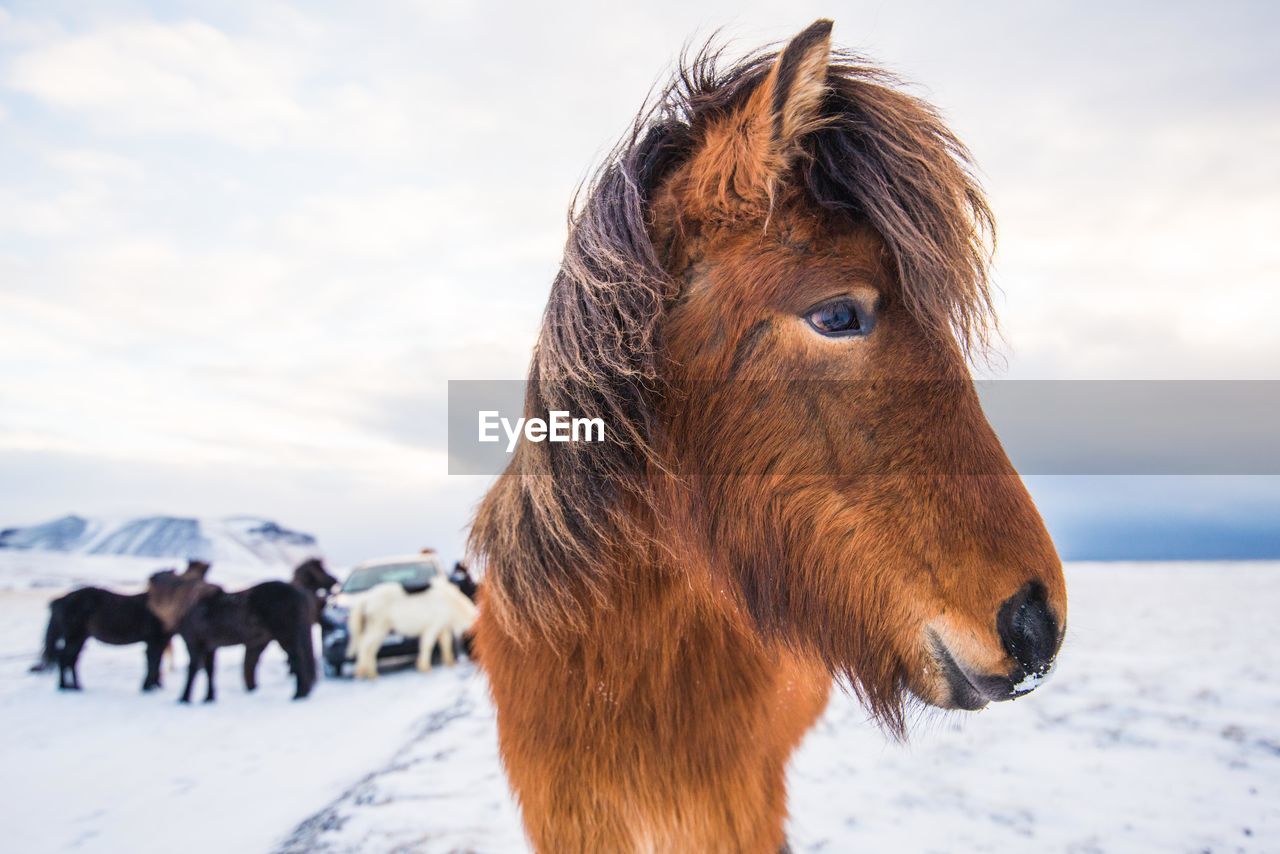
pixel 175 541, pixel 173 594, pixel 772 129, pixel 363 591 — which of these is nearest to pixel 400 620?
pixel 363 591

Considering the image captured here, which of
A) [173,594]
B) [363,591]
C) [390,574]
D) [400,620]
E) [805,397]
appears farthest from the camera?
[390,574]

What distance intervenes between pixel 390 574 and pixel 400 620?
5.09 ft

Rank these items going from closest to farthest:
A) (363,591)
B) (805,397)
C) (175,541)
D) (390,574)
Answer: (805,397) → (363,591) → (390,574) → (175,541)

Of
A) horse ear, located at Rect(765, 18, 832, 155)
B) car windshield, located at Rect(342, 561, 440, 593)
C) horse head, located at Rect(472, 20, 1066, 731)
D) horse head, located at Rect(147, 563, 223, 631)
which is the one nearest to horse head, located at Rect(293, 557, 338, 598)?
car windshield, located at Rect(342, 561, 440, 593)

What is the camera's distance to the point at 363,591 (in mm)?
8648

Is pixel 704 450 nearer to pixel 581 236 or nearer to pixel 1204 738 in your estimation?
pixel 581 236

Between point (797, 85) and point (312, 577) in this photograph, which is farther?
point (312, 577)

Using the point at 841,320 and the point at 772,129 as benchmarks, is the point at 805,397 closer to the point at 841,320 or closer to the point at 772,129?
the point at 841,320

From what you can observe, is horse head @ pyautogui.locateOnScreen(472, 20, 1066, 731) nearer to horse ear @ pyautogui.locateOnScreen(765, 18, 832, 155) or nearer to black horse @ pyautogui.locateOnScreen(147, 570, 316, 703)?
horse ear @ pyautogui.locateOnScreen(765, 18, 832, 155)

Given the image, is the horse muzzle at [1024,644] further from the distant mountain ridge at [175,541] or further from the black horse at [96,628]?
the distant mountain ridge at [175,541]

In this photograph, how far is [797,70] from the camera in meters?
1.42

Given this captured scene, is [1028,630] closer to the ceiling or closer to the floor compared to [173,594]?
closer to the ceiling

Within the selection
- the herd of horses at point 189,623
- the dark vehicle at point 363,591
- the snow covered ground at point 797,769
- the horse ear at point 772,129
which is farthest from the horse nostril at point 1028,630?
the dark vehicle at point 363,591

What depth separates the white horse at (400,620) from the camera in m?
7.64
